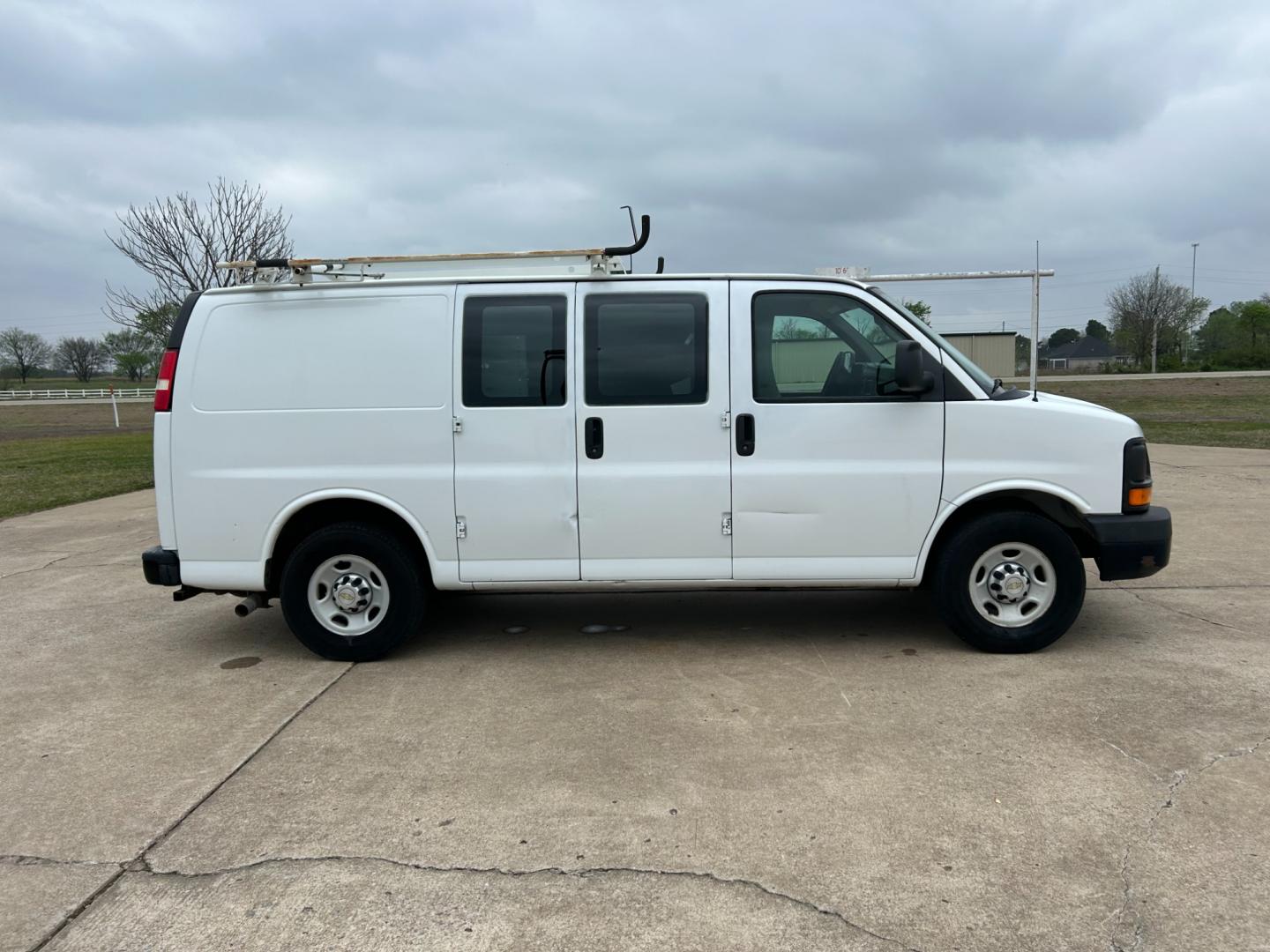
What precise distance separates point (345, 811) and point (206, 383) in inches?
106

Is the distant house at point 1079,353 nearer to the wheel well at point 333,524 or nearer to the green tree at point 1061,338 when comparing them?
the green tree at point 1061,338

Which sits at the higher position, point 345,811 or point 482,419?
point 482,419

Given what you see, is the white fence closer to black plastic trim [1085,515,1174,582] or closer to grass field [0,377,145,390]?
grass field [0,377,145,390]

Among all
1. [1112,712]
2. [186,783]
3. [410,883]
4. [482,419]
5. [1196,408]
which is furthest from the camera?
[1196,408]

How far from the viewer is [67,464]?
18.2 m

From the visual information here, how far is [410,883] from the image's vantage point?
2914mm

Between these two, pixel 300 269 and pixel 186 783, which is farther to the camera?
pixel 300 269

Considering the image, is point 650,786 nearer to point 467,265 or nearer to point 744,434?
point 744,434

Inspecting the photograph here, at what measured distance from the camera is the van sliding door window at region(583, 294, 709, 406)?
15.9 feet

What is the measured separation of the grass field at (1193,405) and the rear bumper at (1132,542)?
13.4 meters

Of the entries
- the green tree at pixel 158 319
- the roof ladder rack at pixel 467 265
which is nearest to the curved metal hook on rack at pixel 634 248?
the roof ladder rack at pixel 467 265

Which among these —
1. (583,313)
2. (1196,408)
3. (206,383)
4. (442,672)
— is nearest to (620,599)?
(442,672)

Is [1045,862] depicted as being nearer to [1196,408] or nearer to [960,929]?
[960,929]

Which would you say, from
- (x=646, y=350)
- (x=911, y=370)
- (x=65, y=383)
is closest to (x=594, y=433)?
(x=646, y=350)
